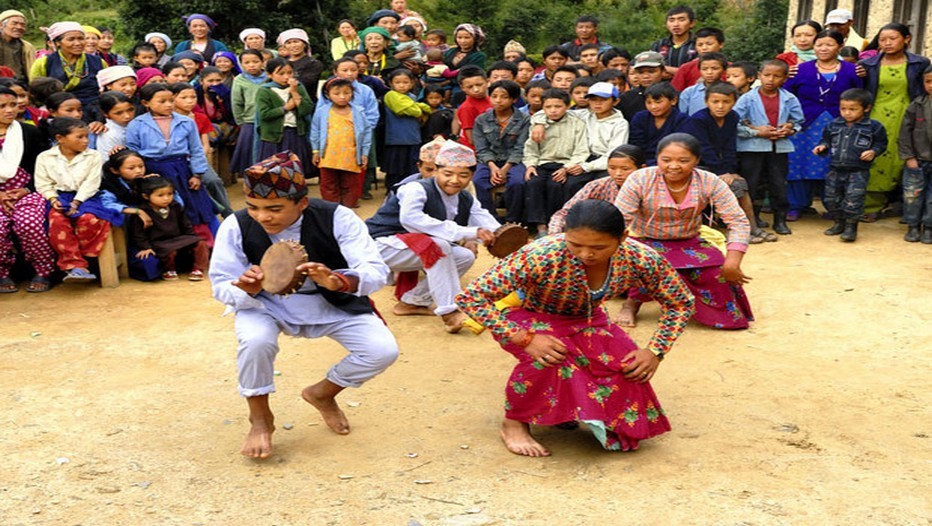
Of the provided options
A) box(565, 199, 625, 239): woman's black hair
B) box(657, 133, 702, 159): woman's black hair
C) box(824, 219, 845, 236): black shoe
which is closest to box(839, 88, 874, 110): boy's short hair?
box(824, 219, 845, 236): black shoe

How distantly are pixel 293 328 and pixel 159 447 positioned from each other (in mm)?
795

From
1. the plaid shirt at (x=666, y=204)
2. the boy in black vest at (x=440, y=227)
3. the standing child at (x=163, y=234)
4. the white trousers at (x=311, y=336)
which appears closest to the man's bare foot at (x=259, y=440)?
the white trousers at (x=311, y=336)

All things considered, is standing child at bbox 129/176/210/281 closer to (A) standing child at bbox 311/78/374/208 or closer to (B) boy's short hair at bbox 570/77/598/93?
(A) standing child at bbox 311/78/374/208

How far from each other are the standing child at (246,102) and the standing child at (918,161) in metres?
6.05

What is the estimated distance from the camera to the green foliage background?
16172mm

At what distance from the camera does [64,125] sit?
707 cm

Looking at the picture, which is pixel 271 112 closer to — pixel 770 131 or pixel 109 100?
pixel 109 100

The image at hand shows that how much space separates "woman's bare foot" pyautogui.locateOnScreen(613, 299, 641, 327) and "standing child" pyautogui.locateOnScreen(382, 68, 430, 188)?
13.7 ft

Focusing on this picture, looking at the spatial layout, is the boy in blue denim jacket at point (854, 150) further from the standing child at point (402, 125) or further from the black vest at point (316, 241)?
the black vest at point (316, 241)

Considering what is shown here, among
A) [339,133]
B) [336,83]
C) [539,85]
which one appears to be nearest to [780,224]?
[539,85]

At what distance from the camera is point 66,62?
877 cm

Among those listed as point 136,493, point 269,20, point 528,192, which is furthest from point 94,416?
point 269,20

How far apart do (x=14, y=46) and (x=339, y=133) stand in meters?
3.25

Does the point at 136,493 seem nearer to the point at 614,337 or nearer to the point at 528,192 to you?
the point at 614,337
